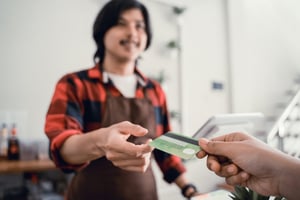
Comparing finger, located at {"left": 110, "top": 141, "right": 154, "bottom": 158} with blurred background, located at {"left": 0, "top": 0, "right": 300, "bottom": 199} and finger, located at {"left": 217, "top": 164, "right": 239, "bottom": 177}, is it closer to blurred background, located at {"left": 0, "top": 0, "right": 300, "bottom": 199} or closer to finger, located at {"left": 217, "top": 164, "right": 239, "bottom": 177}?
finger, located at {"left": 217, "top": 164, "right": 239, "bottom": 177}

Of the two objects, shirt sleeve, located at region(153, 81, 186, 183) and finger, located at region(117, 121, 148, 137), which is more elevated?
finger, located at region(117, 121, 148, 137)

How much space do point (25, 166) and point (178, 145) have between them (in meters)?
1.23

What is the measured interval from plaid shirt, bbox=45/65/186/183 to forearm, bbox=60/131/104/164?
0.08 ft

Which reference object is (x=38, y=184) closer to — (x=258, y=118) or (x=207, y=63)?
(x=258, y=118)

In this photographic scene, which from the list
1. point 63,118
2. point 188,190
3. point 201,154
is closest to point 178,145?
point 201,154

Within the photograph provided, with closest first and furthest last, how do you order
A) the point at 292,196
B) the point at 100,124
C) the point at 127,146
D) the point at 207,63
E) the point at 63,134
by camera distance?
the point at 292,196 → the point at 127,146 → the point at 63,134 → the point at 100,124 → the point at 207,63

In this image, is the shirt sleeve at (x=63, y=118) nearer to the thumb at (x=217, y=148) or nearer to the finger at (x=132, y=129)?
the finger at (x=132, y=129)

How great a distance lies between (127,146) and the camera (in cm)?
61

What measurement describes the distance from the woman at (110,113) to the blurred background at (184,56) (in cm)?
94

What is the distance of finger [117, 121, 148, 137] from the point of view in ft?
2.00

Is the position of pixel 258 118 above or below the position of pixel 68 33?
below

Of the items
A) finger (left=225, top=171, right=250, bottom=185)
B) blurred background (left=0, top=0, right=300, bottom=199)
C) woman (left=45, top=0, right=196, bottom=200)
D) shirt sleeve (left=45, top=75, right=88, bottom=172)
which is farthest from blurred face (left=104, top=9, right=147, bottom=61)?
blurred background (left=0, top=0, right=300, bottom=199)

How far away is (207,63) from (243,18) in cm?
70

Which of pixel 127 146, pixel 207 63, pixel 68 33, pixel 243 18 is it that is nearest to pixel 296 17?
pixel 243 18
